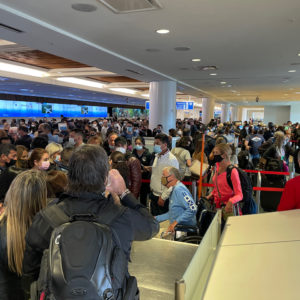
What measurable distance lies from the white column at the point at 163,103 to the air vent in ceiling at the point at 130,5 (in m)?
7.95

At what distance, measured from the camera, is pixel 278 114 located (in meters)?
34.1

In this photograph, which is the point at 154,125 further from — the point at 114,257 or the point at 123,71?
the point at 114,257

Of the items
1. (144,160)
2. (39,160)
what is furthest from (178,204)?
(144,160)

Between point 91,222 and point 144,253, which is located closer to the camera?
point 91,222

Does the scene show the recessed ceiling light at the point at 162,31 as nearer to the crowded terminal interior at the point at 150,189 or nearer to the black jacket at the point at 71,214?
the crowded terminal interior at the point at 150,189

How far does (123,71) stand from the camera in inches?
390

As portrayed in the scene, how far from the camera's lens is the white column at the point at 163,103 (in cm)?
1213

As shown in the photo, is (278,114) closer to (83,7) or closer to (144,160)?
(144,160)

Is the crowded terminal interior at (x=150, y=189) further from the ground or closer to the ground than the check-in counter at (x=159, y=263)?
further from the ground

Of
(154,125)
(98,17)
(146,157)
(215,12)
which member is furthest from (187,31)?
(154,125)

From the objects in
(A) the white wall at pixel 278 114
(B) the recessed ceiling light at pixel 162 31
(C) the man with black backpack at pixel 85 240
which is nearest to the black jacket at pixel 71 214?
(C) the man with black backpack at pixel 85 240

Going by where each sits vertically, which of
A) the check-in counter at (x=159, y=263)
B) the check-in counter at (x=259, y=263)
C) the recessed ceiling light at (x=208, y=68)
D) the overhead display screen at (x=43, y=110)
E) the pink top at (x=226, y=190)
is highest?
the recessed ceiling light at (x=208, y=68)

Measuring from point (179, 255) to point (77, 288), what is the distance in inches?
48.0

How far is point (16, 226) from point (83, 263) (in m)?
0.94
